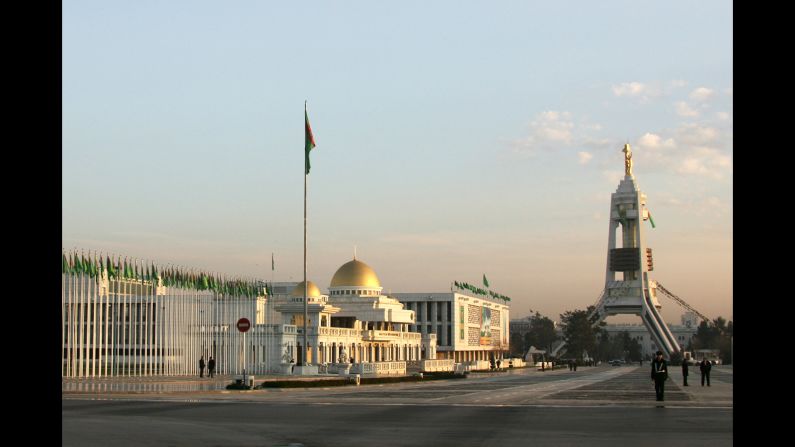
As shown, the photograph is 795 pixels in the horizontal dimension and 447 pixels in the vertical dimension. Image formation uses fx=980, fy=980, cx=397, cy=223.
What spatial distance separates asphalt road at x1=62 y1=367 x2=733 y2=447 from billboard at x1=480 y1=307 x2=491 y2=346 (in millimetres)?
126975

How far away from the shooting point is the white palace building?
65.9 m

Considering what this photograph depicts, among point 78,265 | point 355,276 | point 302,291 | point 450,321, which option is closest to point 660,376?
point 78,265

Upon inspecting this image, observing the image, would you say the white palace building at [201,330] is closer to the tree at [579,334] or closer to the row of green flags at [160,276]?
the row of green flags at [160,276]

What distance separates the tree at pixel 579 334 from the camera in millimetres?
178125

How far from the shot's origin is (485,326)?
550 ft

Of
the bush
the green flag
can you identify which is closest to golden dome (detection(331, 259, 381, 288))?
the green flag

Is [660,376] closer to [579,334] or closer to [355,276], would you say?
[355,276]

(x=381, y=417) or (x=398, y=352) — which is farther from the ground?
(x=381, y=417)

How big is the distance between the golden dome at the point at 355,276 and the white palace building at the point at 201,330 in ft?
10.9
